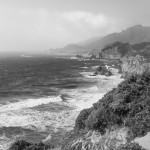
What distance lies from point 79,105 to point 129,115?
81.1ft

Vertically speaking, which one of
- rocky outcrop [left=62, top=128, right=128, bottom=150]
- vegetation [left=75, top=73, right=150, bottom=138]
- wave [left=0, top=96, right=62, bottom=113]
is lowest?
wave [left=0, top=96, right=62, bottom=113]

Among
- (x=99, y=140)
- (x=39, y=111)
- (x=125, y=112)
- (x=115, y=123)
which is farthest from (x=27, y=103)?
(x=99, y=140)

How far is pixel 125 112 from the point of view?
2509 centimetres

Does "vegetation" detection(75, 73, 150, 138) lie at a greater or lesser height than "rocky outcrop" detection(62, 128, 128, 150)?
greater

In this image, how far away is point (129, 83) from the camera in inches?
1201

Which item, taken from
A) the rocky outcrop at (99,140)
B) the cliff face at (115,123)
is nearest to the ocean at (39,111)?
the cliff face at (115,123)

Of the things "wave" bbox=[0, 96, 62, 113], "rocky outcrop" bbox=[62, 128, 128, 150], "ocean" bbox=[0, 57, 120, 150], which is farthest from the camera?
"wave" bbox=[0, 96, 62, 113]

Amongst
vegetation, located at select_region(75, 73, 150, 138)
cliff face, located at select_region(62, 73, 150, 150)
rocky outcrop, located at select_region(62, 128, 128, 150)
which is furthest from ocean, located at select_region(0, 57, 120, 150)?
vegetation, located at select_region(75, 73, 150, 138)

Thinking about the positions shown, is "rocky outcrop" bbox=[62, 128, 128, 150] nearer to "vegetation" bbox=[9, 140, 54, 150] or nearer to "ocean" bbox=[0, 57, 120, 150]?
"vegetation" bbox=[9, 140, 54, 150]

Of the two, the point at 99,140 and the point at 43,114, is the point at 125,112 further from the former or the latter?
the point at 43,114

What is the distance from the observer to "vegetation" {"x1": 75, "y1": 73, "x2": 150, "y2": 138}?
74.1 feet

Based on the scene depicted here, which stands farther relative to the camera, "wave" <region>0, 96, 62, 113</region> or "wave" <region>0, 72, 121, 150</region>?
"wave" <region>0, 96, 62, 113</region>

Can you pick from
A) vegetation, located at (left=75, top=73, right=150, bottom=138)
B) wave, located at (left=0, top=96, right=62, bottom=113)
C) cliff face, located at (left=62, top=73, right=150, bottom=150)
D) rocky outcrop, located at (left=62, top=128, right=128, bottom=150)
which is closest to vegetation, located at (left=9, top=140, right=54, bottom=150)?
→ cliff face, located at (left=62, top=73, right=150, bottom=150)

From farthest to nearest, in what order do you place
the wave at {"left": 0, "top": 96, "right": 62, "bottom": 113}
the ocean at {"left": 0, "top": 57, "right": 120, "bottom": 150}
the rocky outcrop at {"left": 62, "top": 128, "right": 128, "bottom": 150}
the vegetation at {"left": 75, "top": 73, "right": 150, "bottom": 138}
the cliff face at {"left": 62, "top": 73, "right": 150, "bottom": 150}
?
the wave at {"left": 0, "top": 96, "right": 62, "bottom": 113} < the ocean at {"left": 0, "top": 57, "right": 120, "bottom": 150} < the vegetation at {"left": 75, "top": 73, "right": 150, "bottom": 138} < the cliff face at {"left": 62, "top": 73, "right": 150, "bottom": 150} < the rocky outcrop at {"left": 62, "top": 128, "right": 128, "bottom": 150}
